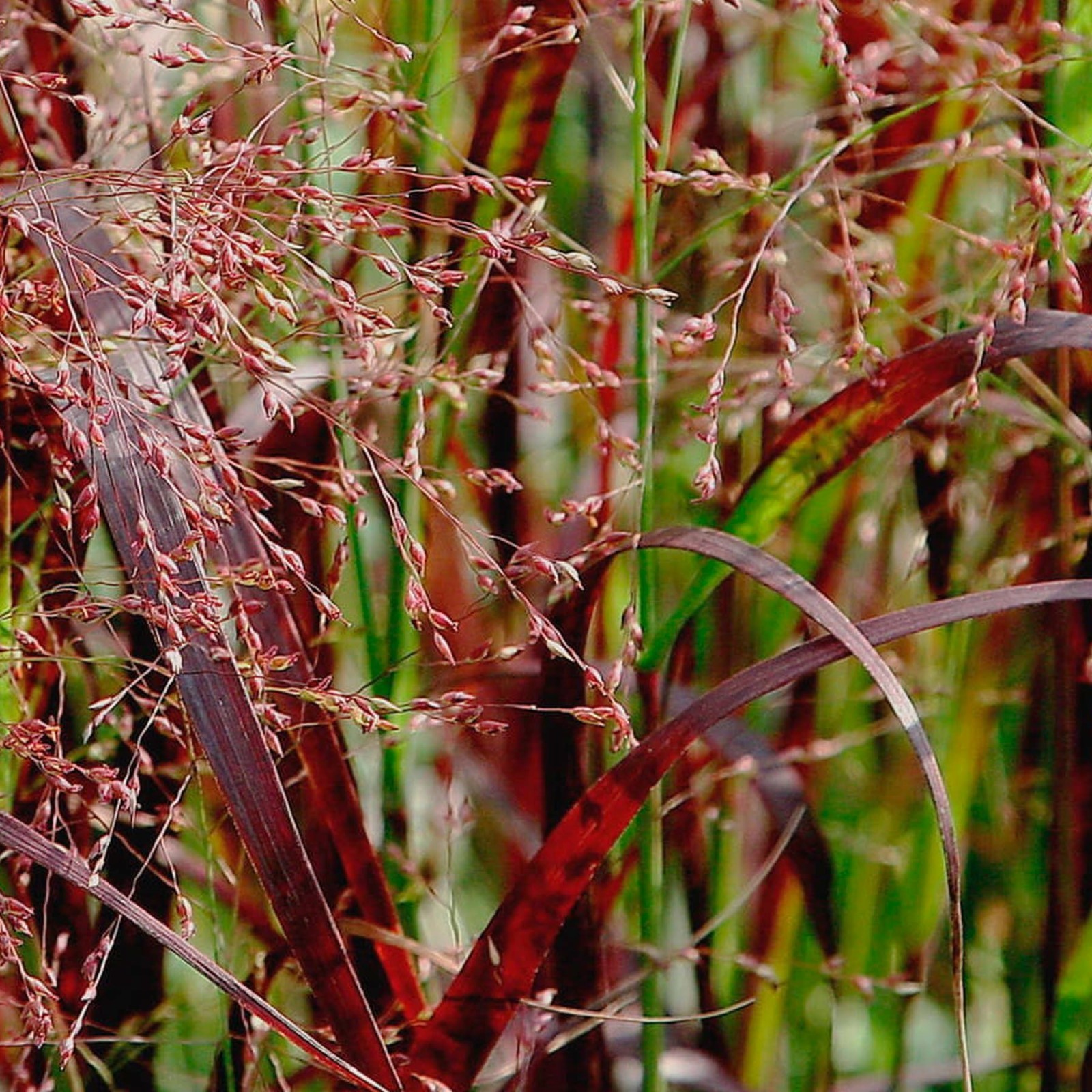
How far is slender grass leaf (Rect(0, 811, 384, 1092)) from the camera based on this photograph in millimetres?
424

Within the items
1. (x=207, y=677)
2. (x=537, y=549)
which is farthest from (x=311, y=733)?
(x=537, y=549)

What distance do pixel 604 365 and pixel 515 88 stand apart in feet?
0.77

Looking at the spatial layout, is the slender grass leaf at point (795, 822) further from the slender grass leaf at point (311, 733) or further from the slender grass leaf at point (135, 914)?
the slender grass leaf at point (135, 914)

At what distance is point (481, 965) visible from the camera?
0.52 metres

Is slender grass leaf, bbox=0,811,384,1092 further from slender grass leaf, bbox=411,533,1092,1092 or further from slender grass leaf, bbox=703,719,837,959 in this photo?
slender grass leaf, bbox=703,719,837,959

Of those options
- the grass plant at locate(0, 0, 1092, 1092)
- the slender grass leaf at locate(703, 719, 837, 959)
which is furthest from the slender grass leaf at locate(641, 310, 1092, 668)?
the slender grass leaf at locate(703, 719, 837, 959)

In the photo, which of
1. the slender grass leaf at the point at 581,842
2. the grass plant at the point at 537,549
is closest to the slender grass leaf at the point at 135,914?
the grass plant at the point at 537,549

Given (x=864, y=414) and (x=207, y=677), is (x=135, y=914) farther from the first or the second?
(x=864, y=414)

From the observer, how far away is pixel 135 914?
1.40 feet

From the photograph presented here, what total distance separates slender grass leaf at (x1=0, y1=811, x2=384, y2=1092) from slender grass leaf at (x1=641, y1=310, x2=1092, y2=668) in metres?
0.22

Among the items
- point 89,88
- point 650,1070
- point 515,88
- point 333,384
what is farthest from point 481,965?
point 89,88

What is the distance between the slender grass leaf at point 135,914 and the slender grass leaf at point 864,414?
222 mm

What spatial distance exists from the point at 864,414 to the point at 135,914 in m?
0.34

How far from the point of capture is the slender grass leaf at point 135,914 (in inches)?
16.7
